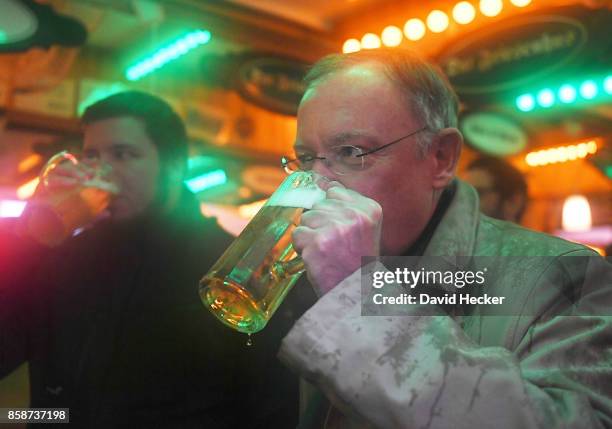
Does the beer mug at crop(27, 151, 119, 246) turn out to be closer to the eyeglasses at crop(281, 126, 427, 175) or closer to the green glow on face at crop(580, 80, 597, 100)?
the eyeglasses at crop(281, 126, 427, 175)

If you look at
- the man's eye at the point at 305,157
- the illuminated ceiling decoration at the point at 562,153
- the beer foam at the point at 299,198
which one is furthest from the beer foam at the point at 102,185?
the illuminated ceiling decoration at the point at 562,153

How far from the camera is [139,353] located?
1.27m

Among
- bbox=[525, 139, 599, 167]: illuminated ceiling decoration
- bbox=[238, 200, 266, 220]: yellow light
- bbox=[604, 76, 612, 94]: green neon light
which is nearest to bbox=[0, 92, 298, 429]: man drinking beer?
bbox=[604, 76, 612, 94]: green neon light

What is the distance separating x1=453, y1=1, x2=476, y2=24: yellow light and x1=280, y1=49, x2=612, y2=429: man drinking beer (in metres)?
1.89

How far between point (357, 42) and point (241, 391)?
8.45 ft

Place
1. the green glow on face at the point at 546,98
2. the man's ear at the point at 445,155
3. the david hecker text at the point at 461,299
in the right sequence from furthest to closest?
1. the green glow on face at the point at 546,98
2. the man's ear at the point at 445,155
3. the david hecker text at the point at 461,299

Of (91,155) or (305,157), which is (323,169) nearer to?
(305,157)

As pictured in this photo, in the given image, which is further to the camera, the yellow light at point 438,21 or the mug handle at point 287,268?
the yellow light at point 438,21

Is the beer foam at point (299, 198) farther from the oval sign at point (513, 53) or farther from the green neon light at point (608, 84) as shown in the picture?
the green neon light at point (608, 84)

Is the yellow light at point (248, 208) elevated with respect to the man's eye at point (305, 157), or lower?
lower

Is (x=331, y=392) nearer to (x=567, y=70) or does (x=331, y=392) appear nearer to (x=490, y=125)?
(x=567, y=70)

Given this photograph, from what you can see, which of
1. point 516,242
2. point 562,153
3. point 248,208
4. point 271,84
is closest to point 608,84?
point 271,84

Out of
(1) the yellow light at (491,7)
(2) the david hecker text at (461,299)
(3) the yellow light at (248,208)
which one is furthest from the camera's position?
(3) the yellow light at (248,208)

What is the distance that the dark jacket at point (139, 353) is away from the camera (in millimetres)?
1229
